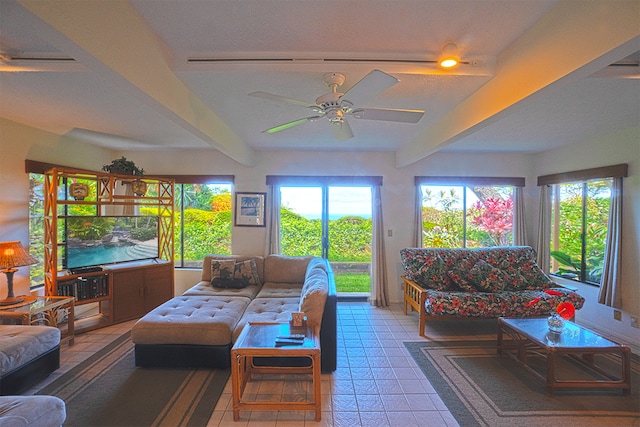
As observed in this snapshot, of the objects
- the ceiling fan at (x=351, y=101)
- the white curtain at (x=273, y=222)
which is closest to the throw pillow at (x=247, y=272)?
the white curtain at (x=273, y=222)

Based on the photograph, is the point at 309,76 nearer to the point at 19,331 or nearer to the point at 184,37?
the point at 184,37

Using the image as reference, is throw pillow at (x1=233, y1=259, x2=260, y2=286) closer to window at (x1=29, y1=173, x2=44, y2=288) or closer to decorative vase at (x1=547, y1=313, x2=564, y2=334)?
window at (x1=29, y1=173, x2=44, y2=288)

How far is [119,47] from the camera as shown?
4.79ft

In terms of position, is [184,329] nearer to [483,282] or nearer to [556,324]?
[556,324]

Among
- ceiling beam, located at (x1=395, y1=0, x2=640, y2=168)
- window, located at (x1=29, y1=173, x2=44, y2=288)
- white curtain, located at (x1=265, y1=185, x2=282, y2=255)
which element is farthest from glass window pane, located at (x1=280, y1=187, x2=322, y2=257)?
window, located at (x1=29, y1=173, x2=44, y2=288)

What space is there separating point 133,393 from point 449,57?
3.36m

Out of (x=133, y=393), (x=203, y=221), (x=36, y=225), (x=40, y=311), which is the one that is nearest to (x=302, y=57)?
(x=133, y=393)

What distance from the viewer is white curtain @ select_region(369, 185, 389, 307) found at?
464 cm

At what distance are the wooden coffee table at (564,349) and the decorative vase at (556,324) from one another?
0.04 metres

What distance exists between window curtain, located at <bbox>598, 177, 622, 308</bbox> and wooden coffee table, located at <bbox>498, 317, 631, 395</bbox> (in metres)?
1.13

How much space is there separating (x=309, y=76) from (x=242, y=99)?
2.57ft

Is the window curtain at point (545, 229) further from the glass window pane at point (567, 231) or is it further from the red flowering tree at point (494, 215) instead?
the red flowering tree at point (494, 215)

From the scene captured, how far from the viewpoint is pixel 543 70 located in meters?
1.64

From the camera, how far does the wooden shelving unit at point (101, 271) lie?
10.9ft
